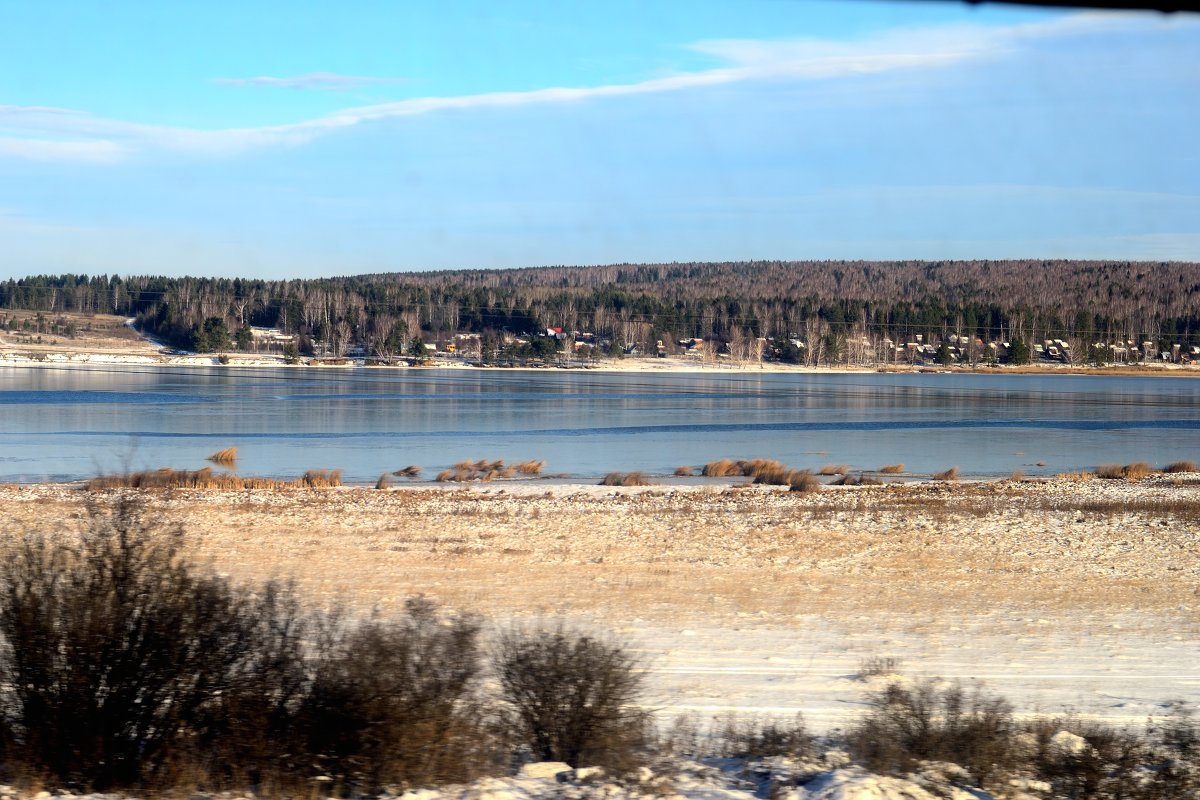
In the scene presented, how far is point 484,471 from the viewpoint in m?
29.8

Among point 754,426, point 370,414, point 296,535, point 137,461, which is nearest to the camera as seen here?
point 296,535

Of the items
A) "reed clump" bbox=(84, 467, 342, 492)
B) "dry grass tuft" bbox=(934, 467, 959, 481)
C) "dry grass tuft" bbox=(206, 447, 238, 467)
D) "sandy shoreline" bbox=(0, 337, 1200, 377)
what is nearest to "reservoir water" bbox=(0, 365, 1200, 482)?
"dry grass tuft" bbox=(206, 447, 238, 467)

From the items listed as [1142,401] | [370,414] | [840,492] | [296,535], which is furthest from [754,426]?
[1142,401]

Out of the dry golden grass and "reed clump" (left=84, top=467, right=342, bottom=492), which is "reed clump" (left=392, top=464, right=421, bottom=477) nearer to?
"reed clump" (left=84, top=467, right=342, bottom=492)

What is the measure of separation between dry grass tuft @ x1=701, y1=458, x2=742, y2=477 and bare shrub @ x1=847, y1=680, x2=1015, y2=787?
23484mm

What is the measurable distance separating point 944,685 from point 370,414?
1832 inches

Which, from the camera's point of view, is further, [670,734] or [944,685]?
[944,685]

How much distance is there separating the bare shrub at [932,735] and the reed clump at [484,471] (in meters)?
21.8

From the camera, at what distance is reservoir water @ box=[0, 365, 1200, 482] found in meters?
33.8

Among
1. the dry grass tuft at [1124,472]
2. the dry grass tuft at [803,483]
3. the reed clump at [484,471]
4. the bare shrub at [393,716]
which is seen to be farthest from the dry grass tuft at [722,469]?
the bare shrub at [393,716]

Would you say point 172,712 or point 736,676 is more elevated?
point 172,712

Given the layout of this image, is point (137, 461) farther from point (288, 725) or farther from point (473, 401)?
point (473, 401)

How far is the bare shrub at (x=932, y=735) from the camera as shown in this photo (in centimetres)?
569

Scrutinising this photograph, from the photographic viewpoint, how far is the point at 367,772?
17.6ft
